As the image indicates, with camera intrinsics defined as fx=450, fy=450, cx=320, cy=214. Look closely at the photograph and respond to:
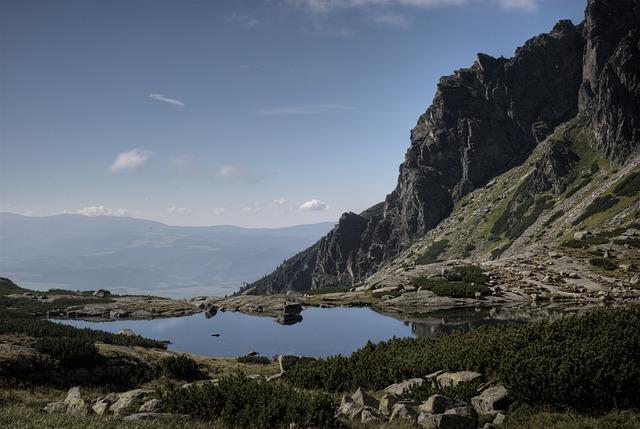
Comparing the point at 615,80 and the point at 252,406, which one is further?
the point at 615,80

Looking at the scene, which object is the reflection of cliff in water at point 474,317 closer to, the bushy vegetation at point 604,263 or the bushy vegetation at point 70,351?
the bushy vegetation at point 604,263

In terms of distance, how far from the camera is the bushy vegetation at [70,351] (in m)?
25.5

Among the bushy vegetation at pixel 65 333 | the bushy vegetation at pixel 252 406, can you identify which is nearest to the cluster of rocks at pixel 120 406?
the bushy vegetation at pixel 252 406

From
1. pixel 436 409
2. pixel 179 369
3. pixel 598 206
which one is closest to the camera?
pixel 436 409

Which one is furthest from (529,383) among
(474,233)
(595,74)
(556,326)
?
(595,74)

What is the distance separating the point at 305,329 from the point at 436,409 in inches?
1973

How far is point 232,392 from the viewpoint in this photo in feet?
56.5

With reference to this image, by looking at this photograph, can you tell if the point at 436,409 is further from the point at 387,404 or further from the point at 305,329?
the point at 305,329

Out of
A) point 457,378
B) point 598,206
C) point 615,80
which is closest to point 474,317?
point 457,378

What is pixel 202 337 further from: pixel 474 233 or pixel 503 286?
pixel 474 233

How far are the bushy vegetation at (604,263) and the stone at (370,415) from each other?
226 ft

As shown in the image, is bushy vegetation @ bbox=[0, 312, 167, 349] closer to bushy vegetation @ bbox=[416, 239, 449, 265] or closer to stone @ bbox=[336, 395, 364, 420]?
stone @ bbox=[336, 395, 364, 420]

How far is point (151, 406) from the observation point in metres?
17.3

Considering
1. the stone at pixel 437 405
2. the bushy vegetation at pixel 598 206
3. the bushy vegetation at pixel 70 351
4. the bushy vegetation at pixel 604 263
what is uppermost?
the bushy vegetation at pixel 598 206
